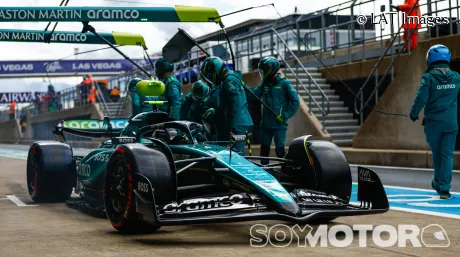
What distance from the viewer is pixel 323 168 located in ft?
25.2

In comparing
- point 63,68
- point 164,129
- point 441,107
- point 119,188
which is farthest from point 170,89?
point 63,68

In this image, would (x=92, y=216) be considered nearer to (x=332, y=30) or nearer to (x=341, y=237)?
(x=341, y=237)

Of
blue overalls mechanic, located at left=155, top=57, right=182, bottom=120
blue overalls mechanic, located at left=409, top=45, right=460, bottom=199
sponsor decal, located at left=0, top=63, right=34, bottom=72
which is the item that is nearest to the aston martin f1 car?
blue overalls mechanic, located at left=409, top=45, right=460, bottom=199

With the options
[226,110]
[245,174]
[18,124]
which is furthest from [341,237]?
[18,124]

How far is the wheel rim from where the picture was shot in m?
7.11

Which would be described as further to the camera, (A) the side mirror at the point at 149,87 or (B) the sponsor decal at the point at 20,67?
(B) the sponsor decal at the point at 20,67

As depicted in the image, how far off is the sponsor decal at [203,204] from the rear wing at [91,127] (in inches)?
162

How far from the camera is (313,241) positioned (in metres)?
6.65

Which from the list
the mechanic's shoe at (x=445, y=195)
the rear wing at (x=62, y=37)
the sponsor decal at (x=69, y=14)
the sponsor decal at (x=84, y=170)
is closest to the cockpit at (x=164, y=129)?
the sponsor decal at (x=84, y=170)

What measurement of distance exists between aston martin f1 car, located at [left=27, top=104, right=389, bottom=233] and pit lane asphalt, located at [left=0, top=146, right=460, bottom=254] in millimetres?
219

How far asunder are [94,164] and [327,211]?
10.7ft

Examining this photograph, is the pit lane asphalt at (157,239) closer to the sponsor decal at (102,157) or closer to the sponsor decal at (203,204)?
the sponsor decal at (203,204)

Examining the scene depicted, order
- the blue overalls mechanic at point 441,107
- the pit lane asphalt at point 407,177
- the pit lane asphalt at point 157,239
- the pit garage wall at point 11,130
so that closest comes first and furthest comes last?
the pit lane asphalt at point 157,239 → the blue overalls mechanic at point 441,107 → the pit lane asphalt at point 407,177 → the pit garage wall at point 11,130

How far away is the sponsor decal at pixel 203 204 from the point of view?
6680 millimetres
